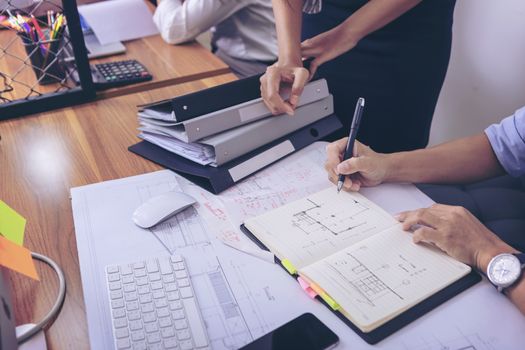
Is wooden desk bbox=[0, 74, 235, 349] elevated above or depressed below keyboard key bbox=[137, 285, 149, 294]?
below

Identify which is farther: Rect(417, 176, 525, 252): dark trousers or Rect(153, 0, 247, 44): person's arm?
Rect(153, 0, 247, 44): person's arm

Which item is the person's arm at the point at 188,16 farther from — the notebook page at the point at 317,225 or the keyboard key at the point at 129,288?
the keyboard key at the point at 129,288

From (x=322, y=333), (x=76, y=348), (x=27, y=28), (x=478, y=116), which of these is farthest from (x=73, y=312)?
(x=478, y=116)

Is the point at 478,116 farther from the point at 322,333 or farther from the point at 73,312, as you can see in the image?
the point at 73,312

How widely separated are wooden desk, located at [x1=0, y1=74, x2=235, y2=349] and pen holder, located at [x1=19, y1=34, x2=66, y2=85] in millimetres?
164

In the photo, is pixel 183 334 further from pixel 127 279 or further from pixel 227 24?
pixel 227 24

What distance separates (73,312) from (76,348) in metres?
0.07


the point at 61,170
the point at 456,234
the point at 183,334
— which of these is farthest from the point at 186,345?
the point at 61,170

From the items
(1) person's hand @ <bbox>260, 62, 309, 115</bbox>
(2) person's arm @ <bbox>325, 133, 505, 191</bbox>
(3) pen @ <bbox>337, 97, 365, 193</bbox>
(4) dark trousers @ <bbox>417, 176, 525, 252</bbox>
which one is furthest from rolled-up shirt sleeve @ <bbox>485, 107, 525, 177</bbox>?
(1) person's hand @ <bbox>260, 62, 309, 115</bbox>

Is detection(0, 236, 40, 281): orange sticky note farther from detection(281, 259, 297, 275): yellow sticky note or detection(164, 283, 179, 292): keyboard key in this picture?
detection(281, 259, 297, 275): yellow sticky note

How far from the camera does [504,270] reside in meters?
0.75

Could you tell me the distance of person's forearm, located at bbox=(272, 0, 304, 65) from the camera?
4.12 ft

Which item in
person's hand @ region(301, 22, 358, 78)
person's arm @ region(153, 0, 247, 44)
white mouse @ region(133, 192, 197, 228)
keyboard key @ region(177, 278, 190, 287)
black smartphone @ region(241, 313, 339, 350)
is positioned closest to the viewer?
black smartphone @ region(241, 313, 339, 350)

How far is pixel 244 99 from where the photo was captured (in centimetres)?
105
